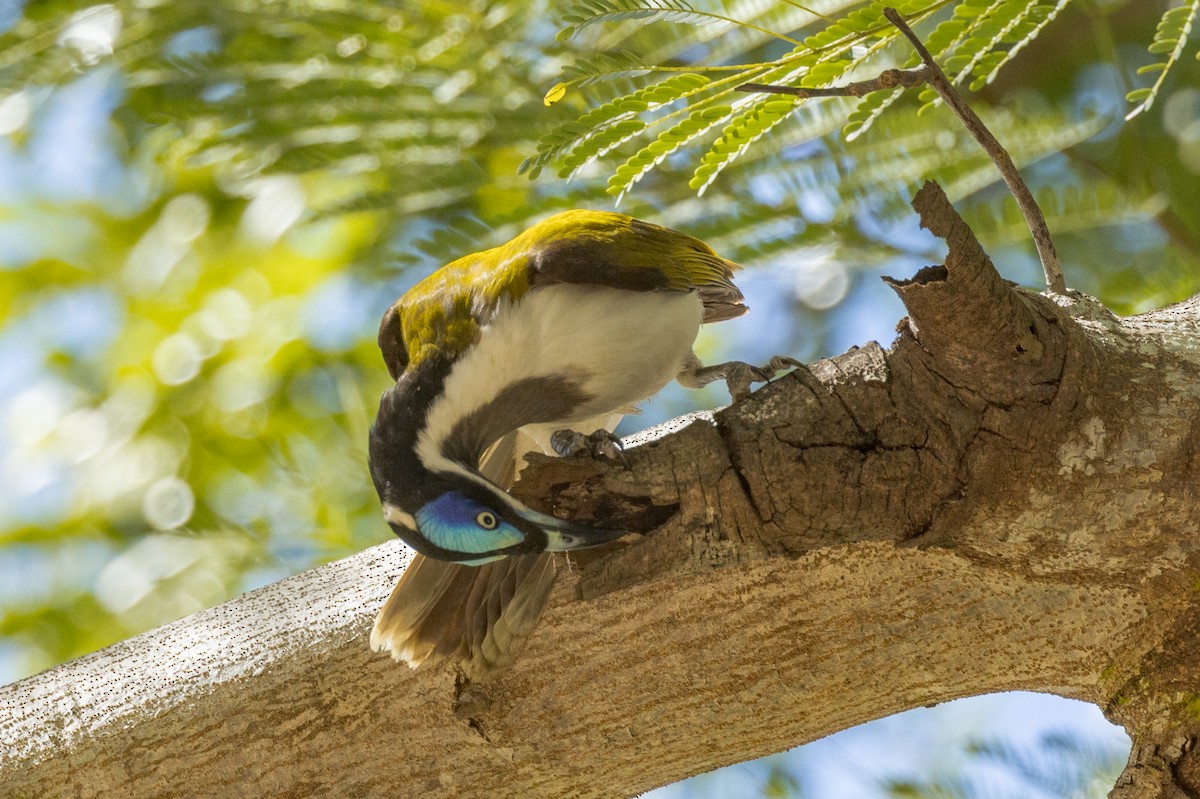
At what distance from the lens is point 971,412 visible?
2.50 m

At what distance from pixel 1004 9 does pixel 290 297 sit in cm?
403

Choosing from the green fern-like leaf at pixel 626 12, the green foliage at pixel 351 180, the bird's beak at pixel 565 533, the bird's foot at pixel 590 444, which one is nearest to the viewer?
the green fern-like leaf at pixel 626 12

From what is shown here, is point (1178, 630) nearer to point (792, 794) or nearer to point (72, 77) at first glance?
point (792, 794)

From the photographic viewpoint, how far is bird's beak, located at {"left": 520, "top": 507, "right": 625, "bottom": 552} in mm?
2609

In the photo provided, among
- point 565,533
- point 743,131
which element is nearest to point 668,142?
point 743,131

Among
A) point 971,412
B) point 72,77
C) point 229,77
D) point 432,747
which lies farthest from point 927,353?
point 72,77

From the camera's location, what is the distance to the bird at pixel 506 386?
2801 mm

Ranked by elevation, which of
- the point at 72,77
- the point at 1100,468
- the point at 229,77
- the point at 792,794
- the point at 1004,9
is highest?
the point at 1004,9

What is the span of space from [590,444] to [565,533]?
37 centimetres

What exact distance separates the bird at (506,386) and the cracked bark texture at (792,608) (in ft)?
0.35

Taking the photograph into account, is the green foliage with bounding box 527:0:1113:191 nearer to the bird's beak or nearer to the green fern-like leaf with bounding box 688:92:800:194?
the green fern-like leaf with bounding box 688:92:800:194

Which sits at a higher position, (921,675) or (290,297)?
(921,675)

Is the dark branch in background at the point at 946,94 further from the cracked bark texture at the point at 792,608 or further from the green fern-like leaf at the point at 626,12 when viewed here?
the green fern-like leaf at the point at 626,12

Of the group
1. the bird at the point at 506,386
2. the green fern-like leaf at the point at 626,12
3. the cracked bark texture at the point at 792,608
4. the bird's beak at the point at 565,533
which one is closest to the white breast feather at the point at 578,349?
the bird at the point at 506,386
